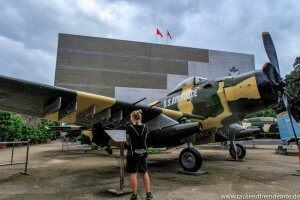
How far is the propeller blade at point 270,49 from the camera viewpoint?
7.68 m

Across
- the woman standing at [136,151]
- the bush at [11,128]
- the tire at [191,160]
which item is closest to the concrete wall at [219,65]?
the bush at [11,128]

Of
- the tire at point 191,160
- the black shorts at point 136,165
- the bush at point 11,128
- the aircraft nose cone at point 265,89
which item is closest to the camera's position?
the black shorts at point 136,165

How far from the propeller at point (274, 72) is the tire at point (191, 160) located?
9.49ft

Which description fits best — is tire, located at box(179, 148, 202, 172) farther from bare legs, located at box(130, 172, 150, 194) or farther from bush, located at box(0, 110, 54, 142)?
bush, located at box(0, 110, 54, 142)

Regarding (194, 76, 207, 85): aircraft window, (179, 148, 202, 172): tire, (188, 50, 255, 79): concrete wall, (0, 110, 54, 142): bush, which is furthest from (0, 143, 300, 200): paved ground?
(188, 50, 255, 79): concrete wall

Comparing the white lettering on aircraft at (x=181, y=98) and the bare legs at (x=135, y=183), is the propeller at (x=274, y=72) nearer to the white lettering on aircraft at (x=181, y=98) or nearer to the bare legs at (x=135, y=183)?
the white lettering on aircraft at (x=181, y=98)

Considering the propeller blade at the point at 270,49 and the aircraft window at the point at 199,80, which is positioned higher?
the propeller blade at the point at 270,49

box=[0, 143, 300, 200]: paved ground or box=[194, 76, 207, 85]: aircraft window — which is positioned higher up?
box=[194, 76, 207, 85]: aircraft window

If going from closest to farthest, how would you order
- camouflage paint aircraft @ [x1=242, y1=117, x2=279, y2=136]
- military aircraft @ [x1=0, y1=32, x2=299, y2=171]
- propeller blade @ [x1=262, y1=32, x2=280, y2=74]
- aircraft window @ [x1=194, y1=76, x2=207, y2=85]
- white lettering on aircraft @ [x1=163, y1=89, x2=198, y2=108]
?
military aircraft @ [x1=0, y1=32, x2=299, y2=171] < propeller blade @ [x1=262, y1=32, x2=280, y2=74] < white lettering on aircraft @ [x1=163, y1=89, x2=198, y2=108] < aircraft window @ [x1=194, y1=76, x2=207, y2=85] < camouflage paint aircraft @ [x1=242, y1=117, x2=279, y2=136]

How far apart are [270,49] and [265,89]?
1723 millimetres

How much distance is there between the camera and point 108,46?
51.0 m

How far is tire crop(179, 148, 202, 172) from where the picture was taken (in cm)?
733

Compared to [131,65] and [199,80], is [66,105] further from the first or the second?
[131,65]

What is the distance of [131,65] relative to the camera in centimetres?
5147
